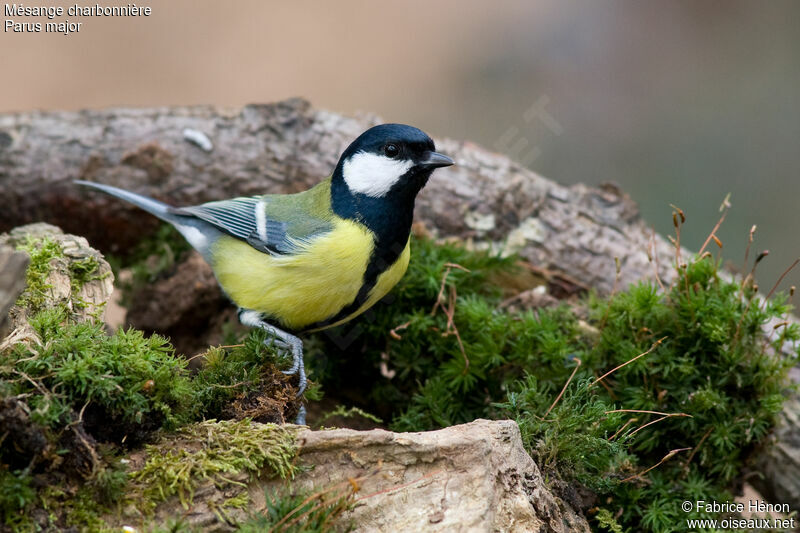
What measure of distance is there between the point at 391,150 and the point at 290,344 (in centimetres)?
98

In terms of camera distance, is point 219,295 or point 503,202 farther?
point 503,202

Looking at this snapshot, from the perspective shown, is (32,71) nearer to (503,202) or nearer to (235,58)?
(235,58)

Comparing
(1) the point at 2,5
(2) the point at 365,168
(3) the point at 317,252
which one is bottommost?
(1) the point at 2,5

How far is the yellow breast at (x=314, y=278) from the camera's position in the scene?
9.86ft

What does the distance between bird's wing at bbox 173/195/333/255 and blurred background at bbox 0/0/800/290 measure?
3.91 metres

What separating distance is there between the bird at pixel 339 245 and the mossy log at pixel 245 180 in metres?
1.26

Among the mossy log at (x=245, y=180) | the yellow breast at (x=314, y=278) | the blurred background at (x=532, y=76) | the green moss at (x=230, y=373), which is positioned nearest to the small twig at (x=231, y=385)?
the green moss at (x=230, y=373)

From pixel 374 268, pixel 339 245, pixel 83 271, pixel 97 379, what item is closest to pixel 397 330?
pixel 374 268

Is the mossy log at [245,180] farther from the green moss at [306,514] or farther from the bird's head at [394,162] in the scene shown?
the green moss at [306,514]

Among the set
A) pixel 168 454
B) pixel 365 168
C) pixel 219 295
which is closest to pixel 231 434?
pixel 168 454

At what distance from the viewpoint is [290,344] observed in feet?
9.96

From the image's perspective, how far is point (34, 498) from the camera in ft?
6.17

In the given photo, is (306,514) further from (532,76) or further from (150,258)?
(532,76)

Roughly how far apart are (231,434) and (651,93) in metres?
6.79
